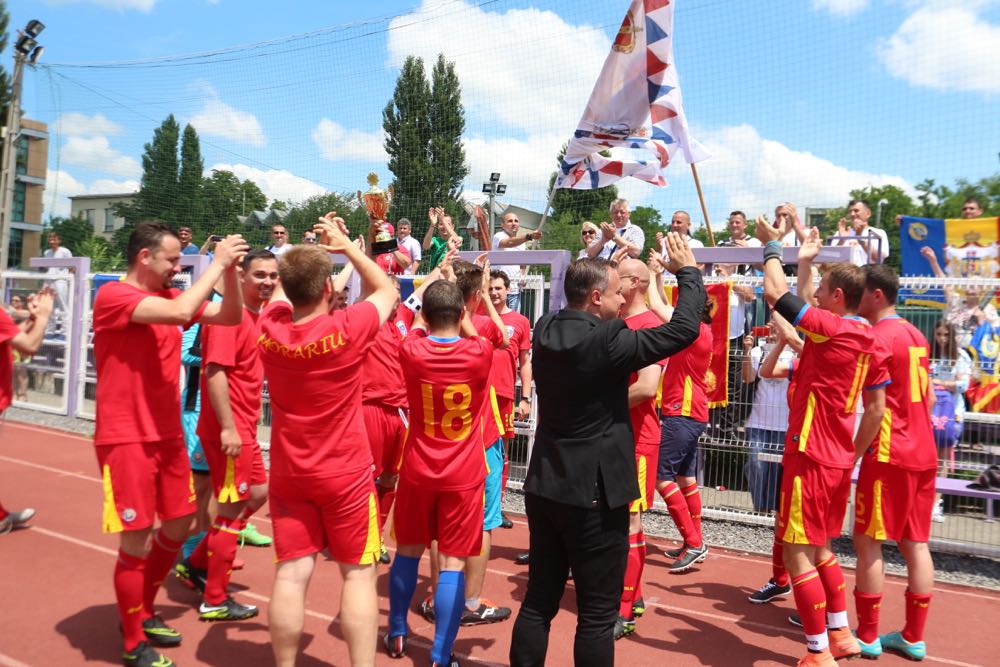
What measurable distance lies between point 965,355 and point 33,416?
12.5 metres

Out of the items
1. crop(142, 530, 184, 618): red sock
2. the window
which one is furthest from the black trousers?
the window

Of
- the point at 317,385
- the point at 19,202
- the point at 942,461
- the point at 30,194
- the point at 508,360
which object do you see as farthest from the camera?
the point at 30,194

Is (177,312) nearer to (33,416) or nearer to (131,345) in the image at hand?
(131,345)

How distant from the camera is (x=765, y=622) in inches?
202

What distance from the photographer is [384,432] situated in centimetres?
516

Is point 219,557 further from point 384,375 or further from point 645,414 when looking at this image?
point 645,414

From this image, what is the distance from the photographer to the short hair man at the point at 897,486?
457 cm

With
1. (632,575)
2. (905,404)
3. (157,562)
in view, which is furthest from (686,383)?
(157,562)

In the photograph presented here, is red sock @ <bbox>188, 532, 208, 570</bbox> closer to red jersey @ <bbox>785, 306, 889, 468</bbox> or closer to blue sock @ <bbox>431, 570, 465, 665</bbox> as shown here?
blue sock @ <bbox>431, 570, 465, 665</bbox>

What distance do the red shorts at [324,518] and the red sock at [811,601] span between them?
7.63 feet

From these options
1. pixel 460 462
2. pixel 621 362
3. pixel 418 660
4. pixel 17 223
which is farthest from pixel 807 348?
pixel 17 223

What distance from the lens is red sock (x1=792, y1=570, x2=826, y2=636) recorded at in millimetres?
4094

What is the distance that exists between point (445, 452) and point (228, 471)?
1.52 metres

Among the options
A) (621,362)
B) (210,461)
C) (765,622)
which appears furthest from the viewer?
(765,622)
